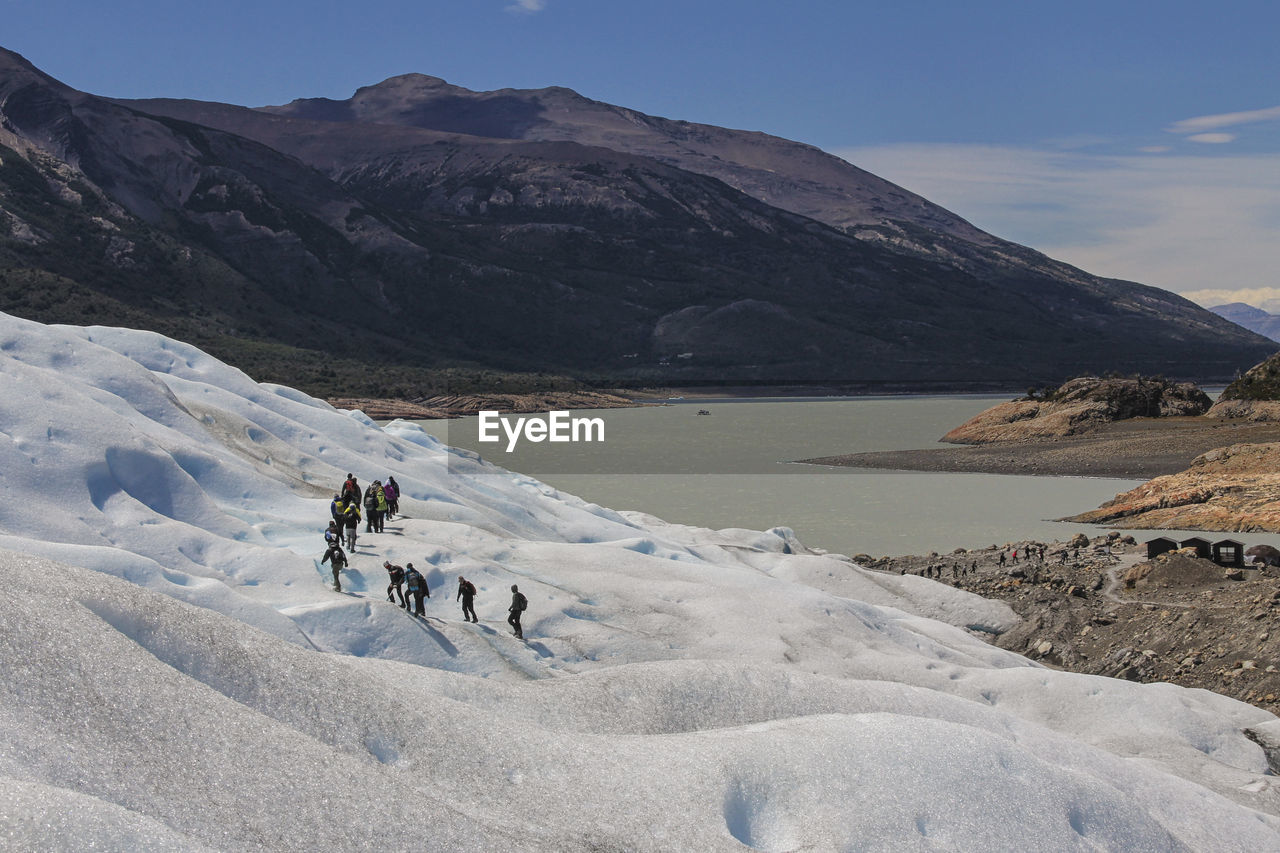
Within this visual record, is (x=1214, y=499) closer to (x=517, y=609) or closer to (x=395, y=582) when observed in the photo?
(x=517, y=609)

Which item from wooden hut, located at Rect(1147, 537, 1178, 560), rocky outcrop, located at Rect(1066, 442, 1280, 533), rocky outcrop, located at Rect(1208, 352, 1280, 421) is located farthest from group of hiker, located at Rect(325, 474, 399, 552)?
rocky outcrop, located at Rect(1208, 352, 1280, 421)

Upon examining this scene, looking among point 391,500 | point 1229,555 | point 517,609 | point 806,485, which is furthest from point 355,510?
point 806,485

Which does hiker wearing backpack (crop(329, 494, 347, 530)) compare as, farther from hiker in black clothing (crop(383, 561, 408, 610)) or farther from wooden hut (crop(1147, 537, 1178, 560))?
wooden hut (crop(1147, 537, 1178, 560))

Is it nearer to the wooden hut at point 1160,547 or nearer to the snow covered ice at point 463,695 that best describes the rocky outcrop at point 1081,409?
the wooden hut at point 1160,547

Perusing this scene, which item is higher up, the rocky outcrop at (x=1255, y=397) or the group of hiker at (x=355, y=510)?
the rocky outcrop at (x=1255, y=397)

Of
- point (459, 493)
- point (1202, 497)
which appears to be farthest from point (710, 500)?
point (459, 493)

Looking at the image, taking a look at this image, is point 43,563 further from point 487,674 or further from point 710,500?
point 710,500

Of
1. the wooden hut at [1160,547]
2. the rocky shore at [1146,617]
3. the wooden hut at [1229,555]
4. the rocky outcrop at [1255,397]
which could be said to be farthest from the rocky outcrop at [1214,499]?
the rocky outcrop at [1255,397]
